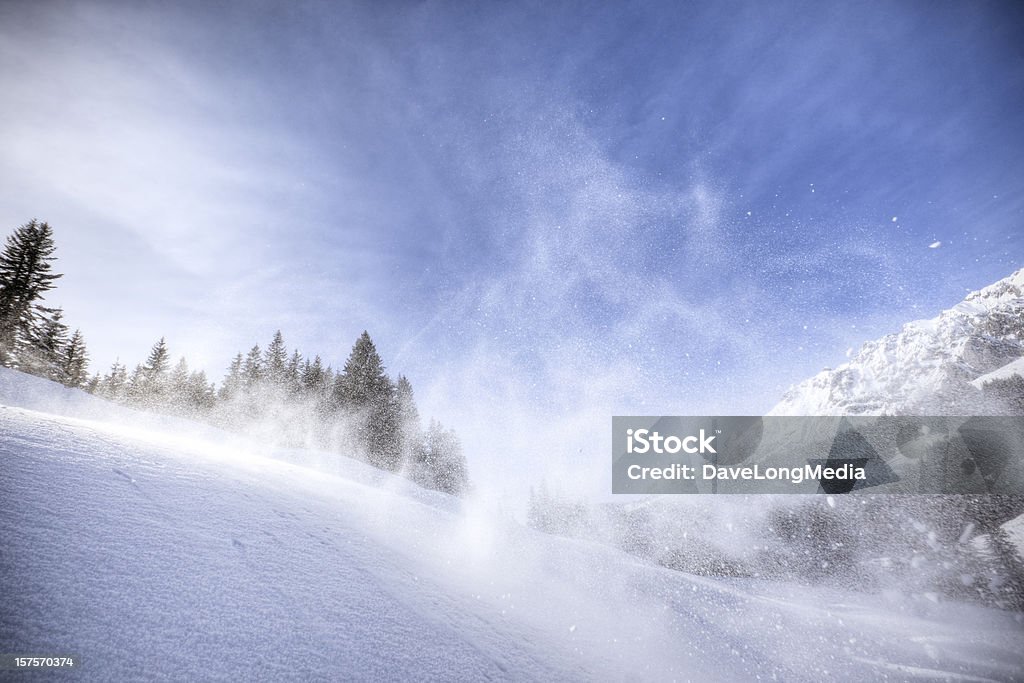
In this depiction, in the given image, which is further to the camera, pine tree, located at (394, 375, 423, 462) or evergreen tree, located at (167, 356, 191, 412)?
evergreen tree, located at (167, 356, 191, 412)

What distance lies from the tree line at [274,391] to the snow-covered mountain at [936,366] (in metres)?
48.8

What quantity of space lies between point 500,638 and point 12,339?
42.3 meters

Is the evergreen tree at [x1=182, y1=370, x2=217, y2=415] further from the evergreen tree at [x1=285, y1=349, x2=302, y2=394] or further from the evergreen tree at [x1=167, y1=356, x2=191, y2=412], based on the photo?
the evergreen tree at [x1=285, y1=349, x2=302, y2=394]

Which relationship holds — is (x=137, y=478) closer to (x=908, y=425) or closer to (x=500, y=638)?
(x=500, y=638)

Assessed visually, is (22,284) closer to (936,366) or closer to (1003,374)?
(1003,374)

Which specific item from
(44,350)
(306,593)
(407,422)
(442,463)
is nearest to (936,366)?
(442,463)

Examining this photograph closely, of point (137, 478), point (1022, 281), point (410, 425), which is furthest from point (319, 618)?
point (1022, 281)

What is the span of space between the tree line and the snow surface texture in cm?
2340

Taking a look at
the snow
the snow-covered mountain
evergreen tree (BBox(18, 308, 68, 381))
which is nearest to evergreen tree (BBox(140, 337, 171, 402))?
evergreen tree (BBox(18, 308, 68, 381))

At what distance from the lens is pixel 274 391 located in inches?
1345

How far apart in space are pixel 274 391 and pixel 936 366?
14053 cm

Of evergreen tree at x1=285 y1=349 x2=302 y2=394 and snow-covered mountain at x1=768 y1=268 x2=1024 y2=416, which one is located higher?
snow-covered mountain at x1=768 y1=268 x2=1024 y2=416

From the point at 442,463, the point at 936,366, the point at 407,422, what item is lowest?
the point at 442,463

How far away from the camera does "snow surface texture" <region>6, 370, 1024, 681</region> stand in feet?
7.78
